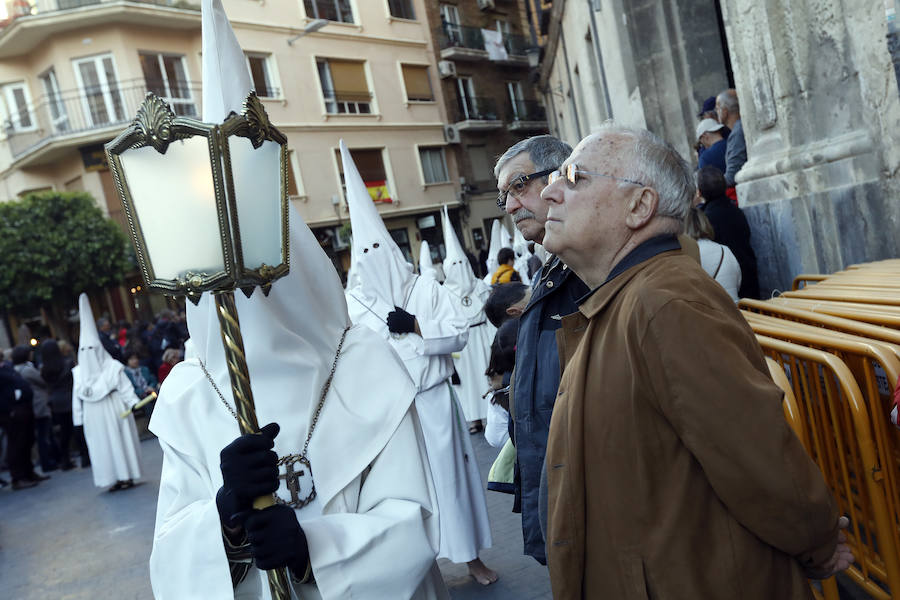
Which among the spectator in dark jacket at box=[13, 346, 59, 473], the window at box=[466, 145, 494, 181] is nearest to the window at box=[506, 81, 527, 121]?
the window at box=[466, 145, 494, 181]

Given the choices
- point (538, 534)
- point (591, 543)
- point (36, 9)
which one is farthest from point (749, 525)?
point (36, 9)

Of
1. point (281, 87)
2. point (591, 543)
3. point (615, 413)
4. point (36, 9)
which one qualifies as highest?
point (36, 9)

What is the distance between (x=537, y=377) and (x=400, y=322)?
11.5 feet

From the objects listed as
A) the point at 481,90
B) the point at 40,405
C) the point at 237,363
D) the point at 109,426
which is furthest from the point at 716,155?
the point at 481,90

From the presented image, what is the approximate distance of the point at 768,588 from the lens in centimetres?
170

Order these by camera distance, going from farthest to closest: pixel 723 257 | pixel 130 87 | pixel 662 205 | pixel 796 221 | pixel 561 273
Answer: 1. pixel 130 87
2. pixel 796 221
3. pixel 723 257
4. pixel 561 273
5. pixel 662 205

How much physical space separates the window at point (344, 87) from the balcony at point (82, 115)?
5.33 meters

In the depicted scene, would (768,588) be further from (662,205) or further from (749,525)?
(662,205)

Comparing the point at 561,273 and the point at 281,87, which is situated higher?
the point at 281,87

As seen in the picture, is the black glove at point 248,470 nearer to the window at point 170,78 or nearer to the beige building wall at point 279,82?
the beige building wall at point 279,82

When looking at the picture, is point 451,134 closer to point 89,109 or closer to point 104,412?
point 89,109

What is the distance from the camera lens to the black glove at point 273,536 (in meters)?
1.79

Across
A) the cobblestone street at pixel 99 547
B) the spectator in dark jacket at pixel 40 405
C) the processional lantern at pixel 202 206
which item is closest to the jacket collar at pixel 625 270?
the processional lantern at pixel 202 206

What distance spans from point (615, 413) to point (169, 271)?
1102 mm
